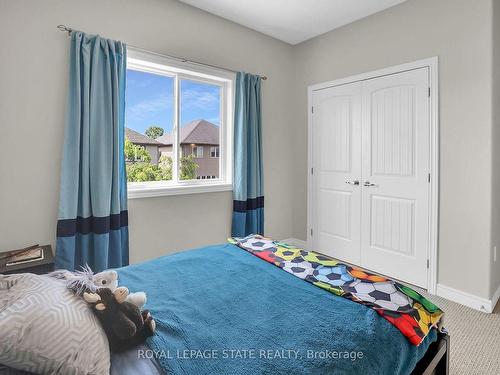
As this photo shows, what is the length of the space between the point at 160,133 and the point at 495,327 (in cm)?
317

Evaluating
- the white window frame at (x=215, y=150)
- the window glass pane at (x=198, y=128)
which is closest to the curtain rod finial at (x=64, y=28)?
the window glass pane at (x=198, y=128)

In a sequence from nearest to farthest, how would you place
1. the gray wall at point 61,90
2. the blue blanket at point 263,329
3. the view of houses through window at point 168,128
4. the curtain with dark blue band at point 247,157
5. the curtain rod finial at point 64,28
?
the blue blanket at point 263,329 < the gray wall at point 61,90 < the curtain rod finial at point 64,28 < the view of houses through window at point 168,128 < the curtain with dark blue band at point 247,157

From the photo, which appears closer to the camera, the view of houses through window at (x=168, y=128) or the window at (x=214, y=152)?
the view of houses through window at (x=168, y=128)

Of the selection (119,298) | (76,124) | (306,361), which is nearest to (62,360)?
(119,298)

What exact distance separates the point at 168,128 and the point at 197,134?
1.08ft

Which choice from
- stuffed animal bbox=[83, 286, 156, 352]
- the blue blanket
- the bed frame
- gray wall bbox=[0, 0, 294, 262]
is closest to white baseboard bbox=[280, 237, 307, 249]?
gray wall bbox=[0, 0, 294, 262]

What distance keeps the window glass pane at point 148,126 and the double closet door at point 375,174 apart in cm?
179

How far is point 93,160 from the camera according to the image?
7.58 ft

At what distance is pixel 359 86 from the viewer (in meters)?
3.21

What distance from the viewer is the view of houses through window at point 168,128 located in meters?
2.77

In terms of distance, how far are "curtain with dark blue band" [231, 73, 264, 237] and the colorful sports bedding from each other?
1.44 m

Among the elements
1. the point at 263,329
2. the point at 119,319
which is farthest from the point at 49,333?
the point at 263,329

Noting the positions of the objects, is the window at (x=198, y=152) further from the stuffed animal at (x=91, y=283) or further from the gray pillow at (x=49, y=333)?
the gray pillow at (x=49, y=333)

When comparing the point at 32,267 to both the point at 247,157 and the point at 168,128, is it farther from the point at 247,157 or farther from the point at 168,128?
the point at 247,157
